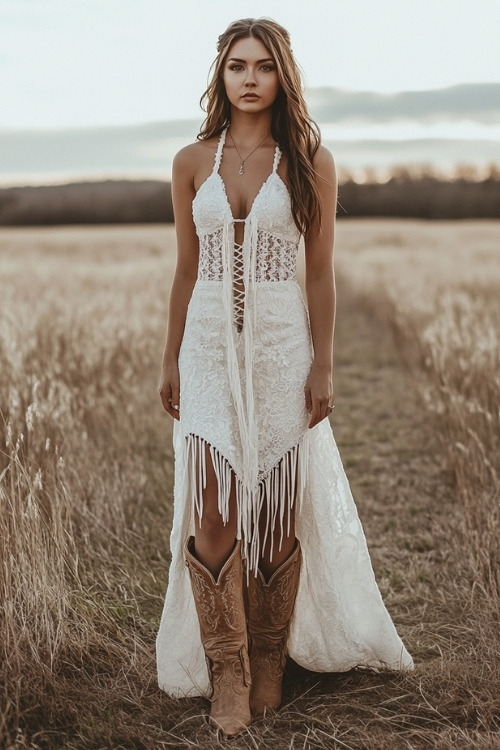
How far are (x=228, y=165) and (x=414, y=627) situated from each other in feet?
5.93

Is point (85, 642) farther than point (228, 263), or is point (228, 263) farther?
point (85, 642)

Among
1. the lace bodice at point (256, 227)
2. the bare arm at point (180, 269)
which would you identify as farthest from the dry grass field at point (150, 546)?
the lace bodice at point (256, 227)

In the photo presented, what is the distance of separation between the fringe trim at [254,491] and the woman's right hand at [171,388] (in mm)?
159

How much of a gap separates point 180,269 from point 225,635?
110 cm

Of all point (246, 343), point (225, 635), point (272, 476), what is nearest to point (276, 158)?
point (246, 343)

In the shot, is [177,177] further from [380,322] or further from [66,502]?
[380,322]

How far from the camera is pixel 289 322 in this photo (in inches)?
91.6

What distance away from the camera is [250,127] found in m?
2.34

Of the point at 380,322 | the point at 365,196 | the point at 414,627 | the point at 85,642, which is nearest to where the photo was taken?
the point at 85,642

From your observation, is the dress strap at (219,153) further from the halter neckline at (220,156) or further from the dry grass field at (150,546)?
the dry grass field at (150,546)

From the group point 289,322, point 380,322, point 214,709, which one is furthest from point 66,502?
point 380,322

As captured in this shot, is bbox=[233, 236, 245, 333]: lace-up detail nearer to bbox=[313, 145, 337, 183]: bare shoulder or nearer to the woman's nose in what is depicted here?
bbox=[313, 145, 337, 183]: bare shoulder

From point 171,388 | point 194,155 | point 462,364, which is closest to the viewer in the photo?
point 194,155

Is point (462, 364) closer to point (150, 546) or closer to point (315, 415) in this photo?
point (150, 546)
